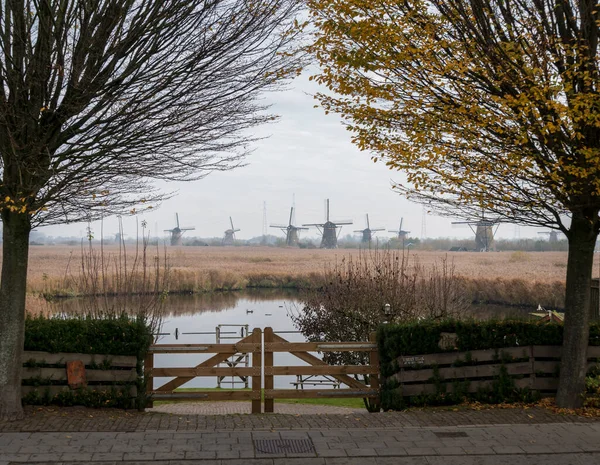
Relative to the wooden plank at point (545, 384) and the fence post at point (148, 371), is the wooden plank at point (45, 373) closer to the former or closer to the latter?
the fence post at point (148, 371)

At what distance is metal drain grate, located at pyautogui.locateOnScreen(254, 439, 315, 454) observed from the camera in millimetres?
7316

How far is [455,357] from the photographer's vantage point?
31.8 ft

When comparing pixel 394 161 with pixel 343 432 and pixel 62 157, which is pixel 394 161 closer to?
pixel 343 432

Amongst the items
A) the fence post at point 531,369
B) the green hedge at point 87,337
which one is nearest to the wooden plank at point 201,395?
the green hedge at point 87,337

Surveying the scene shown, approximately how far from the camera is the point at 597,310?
13.8 metres

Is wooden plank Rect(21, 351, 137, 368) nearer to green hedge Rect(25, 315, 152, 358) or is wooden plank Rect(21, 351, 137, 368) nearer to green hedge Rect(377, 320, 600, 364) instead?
green hedge Rect(25, 315, 152, 358)

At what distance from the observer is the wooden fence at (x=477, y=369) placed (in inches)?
380

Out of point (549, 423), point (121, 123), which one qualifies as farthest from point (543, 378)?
point (121, 123)

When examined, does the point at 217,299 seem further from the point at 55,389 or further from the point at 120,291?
the point at 55,389

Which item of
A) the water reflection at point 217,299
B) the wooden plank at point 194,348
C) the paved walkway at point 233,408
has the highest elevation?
the wooden plank at point 194,348

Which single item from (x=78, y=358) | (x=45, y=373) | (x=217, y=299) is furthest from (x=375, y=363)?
(x=217, y=299)

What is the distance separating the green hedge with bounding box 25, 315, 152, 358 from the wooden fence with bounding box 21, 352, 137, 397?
0.26 feet

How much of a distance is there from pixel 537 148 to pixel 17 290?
691 centimetres

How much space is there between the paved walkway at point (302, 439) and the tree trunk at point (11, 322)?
0.34 m
